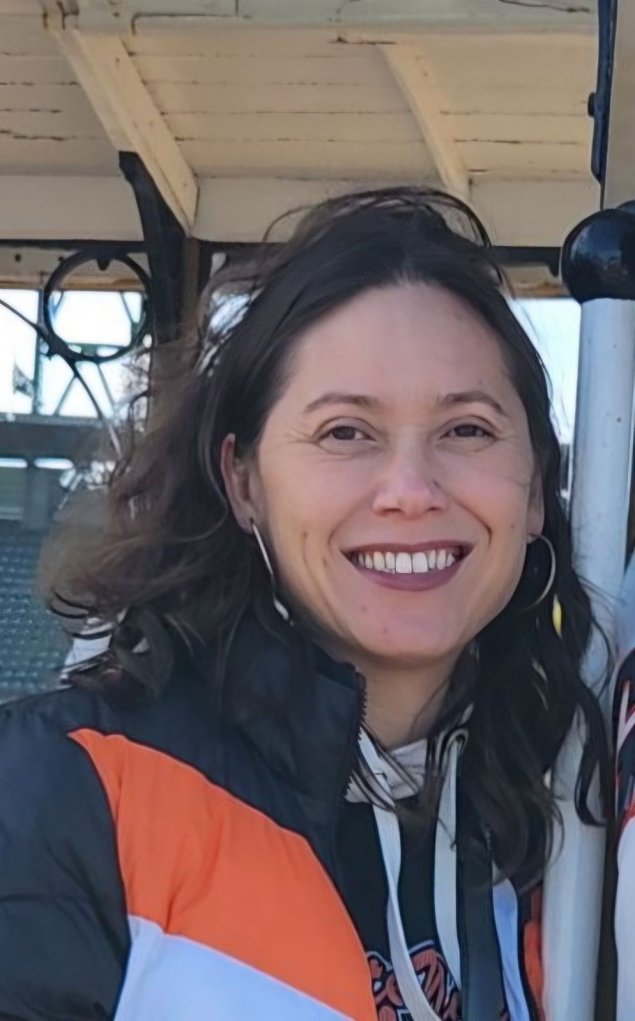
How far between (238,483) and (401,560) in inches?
6.8

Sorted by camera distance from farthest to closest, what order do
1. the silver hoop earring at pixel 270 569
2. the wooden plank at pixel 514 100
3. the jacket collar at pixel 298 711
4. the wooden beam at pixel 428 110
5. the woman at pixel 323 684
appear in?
1. the wooden plank at pixel 514 100
2. the wooden beam at pixel 428 110
3. the silver hoop earring at pixel 270 569
4. the jacket collar at pixel 298 711
5. the woman at pixel 323 684

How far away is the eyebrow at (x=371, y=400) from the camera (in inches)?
47.7

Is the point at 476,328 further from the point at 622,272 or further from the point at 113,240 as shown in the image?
the point at 113,240

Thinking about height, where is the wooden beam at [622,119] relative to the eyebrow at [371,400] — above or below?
above

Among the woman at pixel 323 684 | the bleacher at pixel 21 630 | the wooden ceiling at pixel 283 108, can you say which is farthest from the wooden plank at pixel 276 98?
the woman at pixel 323 684

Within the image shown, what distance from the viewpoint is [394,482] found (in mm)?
1189

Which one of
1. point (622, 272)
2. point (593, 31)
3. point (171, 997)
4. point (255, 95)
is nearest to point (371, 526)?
point (622, 272)

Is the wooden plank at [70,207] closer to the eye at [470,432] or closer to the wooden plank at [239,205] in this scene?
the wooden plank at [239,205]

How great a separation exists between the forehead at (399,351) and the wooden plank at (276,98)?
107 centimetres

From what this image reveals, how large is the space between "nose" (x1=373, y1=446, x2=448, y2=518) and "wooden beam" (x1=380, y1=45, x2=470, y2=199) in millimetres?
1043

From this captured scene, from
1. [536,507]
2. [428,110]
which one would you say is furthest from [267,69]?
[536,507]

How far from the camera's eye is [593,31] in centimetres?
194

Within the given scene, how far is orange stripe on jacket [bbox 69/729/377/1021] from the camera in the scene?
40.6 inches

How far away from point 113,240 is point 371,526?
157 centimetres
